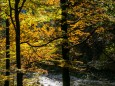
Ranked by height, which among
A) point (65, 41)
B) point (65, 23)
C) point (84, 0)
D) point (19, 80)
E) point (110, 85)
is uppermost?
point (84, 0)

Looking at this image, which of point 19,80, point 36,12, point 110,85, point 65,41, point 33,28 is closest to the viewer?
point 19,80

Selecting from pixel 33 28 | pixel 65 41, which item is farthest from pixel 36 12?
pixel 33 28

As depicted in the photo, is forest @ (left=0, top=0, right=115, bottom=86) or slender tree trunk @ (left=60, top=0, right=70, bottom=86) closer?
forest @ (left=0, top=0, right=115, bottom=86)

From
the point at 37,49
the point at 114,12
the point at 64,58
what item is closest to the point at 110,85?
the point at 37,49

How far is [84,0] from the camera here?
15562 mm

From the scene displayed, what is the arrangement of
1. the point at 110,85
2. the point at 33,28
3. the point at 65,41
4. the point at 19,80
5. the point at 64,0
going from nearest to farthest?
1. the point at 19,80
2. the point at 65,41
3. the point at 64,0
4. the point at 33,28
5. the point at 110,85

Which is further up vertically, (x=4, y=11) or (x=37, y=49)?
(x=4, y=11)

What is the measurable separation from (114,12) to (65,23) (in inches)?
175

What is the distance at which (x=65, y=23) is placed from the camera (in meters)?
15.6

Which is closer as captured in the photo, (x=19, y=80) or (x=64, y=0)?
(x=19, y=80)

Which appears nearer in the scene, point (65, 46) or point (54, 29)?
point (65, 46)

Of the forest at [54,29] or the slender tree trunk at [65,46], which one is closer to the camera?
the forest at [54,29]

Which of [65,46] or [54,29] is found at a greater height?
[54,29]

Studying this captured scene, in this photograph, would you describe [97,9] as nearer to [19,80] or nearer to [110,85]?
[19,80]
